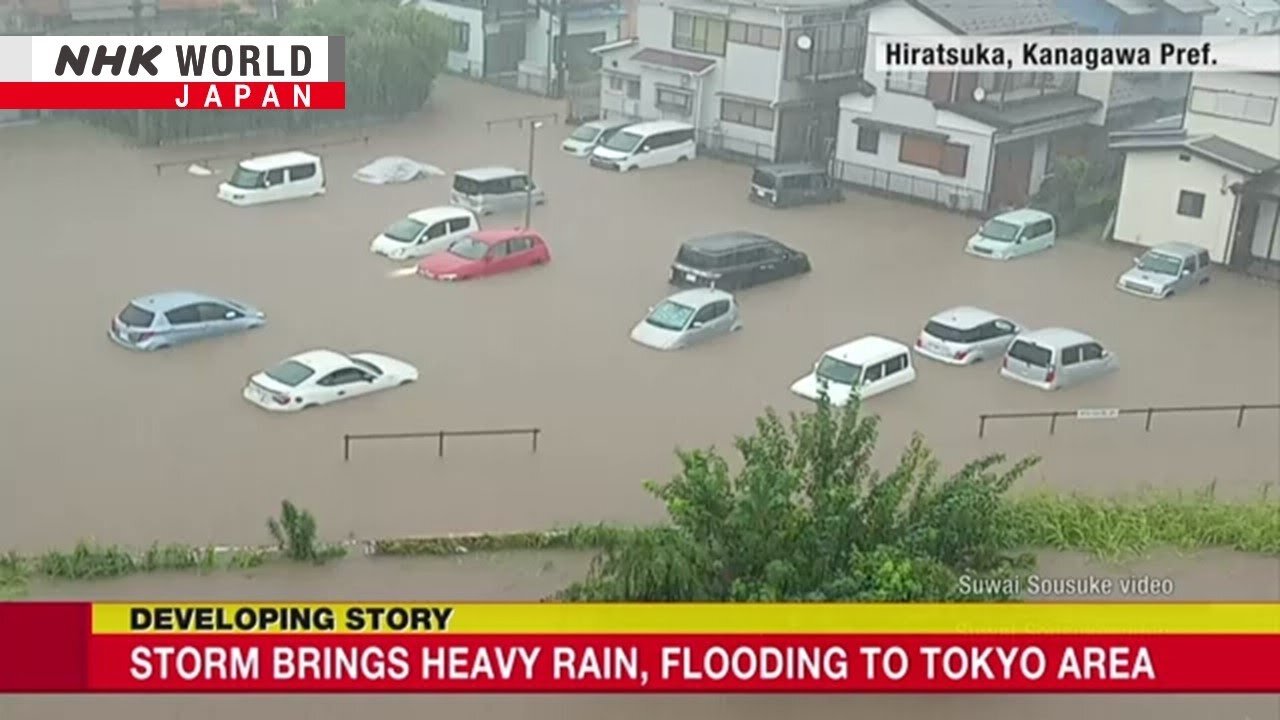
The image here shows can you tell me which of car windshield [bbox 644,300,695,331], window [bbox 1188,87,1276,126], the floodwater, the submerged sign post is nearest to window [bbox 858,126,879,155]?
window [bbox 1188,87,1276,126]

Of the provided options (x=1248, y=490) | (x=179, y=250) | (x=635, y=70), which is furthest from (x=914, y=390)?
(x=635, y=70)

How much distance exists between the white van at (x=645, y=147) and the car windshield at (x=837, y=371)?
4009 mm

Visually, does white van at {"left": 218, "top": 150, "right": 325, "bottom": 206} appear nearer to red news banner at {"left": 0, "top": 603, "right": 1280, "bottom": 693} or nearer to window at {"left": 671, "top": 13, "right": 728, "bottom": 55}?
window at {"left": 671, "top": 13, "right": 728, "bottom": 55}

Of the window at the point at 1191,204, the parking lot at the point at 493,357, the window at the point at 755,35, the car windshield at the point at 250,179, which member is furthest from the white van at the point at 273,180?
the window at the point at 1191,204

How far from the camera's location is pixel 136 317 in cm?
635

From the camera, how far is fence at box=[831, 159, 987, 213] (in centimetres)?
949

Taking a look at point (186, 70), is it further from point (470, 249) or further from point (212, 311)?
point (470, 249)

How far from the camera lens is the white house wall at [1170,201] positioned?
8.52 meters

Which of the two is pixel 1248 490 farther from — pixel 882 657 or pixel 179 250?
pixel 179 250

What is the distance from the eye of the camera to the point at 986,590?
4.36 metres

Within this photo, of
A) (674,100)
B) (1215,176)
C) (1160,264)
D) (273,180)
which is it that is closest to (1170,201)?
(1215,176)

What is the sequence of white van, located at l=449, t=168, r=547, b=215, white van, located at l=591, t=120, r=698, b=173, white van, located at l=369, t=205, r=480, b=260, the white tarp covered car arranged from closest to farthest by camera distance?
1. white van, located at l=369, t=205, r=480, b=260
2. white van, located at l=449, t=168, r=547, b=215
3. the white tarp covered car
4. white van, located at l=591, t=120, r=698, b=173

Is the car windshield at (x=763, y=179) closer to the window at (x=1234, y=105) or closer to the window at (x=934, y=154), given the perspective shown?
the window at (x=934, y=154)

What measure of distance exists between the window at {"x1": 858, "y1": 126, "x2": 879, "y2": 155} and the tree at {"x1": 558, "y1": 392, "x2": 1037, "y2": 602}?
223 inches
